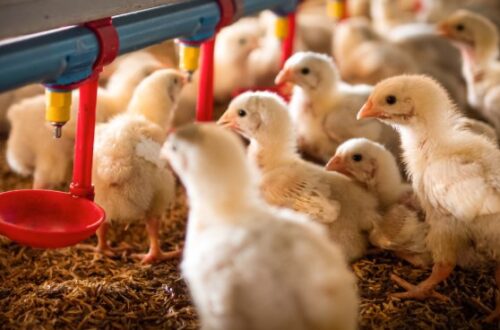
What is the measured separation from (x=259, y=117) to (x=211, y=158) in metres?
0.90

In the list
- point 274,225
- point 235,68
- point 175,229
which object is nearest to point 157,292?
point 175,229

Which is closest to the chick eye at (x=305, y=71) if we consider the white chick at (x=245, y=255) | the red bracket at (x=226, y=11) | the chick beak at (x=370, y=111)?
the red bracket at (x=226, y=11)

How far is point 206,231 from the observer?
1944 mm

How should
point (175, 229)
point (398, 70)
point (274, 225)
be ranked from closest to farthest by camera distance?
point (274, 225), point (175, 229), point (398, 70)

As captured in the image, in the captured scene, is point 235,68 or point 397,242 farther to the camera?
point 235,68

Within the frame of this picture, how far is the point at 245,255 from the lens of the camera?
5.96 feet

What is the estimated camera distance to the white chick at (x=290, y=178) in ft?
8.82

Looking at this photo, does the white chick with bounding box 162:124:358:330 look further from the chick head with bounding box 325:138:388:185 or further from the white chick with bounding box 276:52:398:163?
the white chick with bounding box 276:52:398:163

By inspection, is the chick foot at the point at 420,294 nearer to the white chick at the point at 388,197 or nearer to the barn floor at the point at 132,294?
the barn floor at the point at 132,294

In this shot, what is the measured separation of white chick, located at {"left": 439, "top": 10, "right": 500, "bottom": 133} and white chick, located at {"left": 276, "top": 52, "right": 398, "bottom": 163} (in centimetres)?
Answer: 82

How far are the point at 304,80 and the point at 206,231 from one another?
162 cm

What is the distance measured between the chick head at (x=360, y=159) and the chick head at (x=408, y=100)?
0.58ft

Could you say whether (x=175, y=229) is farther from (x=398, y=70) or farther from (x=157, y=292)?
(x=398, y=70)

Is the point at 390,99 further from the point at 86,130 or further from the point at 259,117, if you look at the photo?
the point at 86,130
